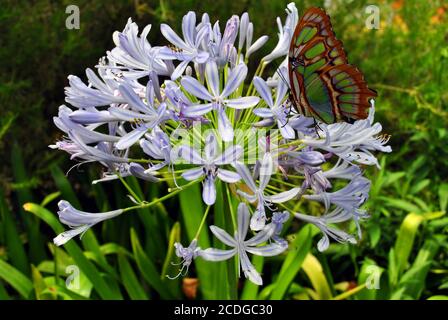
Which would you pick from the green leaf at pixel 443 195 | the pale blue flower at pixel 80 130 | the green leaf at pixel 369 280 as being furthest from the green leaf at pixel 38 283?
the green leaf at pixel 443 195

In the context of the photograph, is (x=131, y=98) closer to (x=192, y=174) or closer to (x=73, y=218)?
(x=192, y=174)

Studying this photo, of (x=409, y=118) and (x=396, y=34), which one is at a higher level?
(x=396, y=34)

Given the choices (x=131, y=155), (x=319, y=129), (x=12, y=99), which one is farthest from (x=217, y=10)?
(x=319, y=129)

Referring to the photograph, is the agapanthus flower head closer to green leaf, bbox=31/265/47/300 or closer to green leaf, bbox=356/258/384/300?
green leaf, bbox=356/258/384/300

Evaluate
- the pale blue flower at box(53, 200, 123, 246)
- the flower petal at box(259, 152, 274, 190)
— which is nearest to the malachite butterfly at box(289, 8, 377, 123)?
the flower petal at box(259, 152, 274, 190)

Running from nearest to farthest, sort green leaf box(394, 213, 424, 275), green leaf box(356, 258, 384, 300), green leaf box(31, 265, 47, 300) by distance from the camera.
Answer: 1. green leaf box(356, 258, 384, 300)
2. green leaf box(31, 265, 47, 300)
3. green leaf box(394, 213, 424, 275)

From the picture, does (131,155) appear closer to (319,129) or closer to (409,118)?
(409,118)
